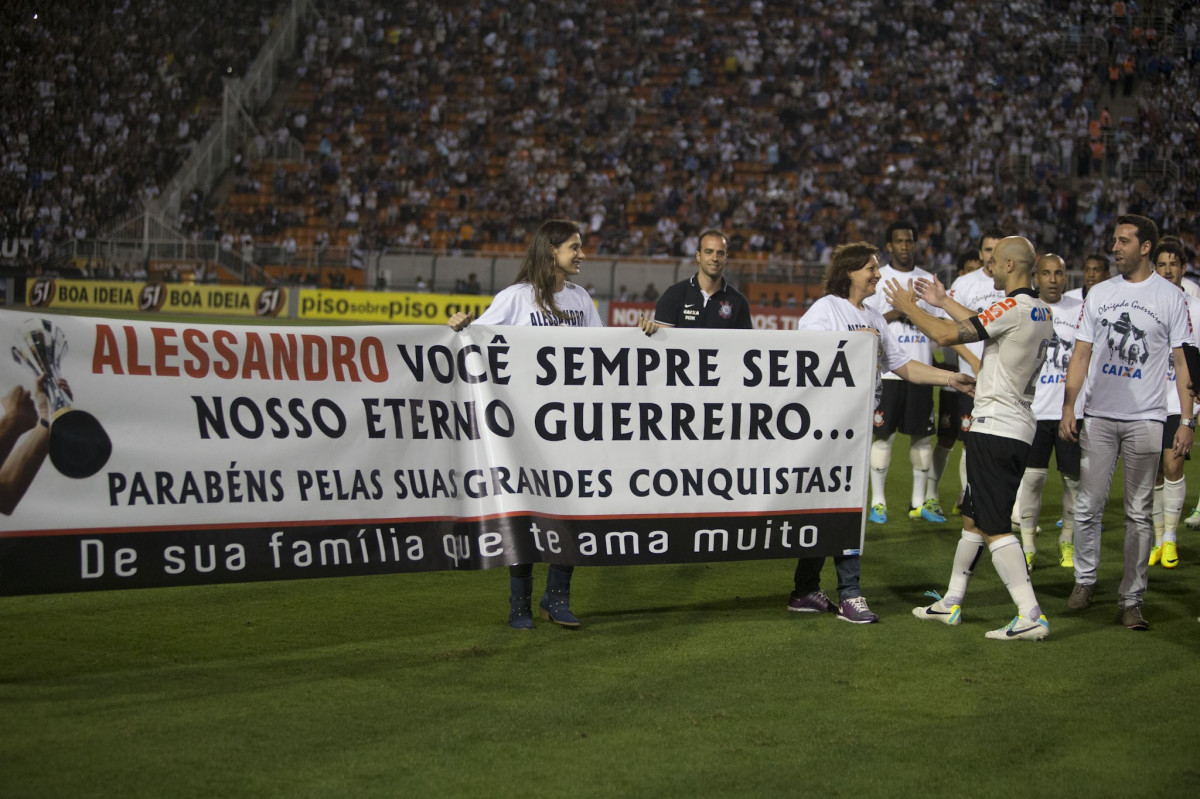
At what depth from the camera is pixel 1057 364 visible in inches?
326

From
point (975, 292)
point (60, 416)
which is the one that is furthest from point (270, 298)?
point (60, 416)

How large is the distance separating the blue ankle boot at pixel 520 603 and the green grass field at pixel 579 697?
0.25 feet

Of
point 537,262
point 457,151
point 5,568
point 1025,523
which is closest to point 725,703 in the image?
point 537,262

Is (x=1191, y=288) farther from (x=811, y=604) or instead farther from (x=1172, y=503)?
(x=811, y=604)

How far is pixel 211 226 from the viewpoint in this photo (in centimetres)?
3456

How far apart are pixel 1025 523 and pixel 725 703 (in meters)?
4.09

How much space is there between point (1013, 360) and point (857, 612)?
1588 mm

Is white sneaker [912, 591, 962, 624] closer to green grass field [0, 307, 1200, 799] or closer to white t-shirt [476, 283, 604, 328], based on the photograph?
green grass field [0, 307, 1200, 799]

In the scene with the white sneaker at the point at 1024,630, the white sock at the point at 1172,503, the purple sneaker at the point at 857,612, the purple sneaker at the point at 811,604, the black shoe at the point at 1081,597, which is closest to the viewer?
the white sneaker at the point at 1024,630

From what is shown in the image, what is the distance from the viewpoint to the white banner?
5.23 metres

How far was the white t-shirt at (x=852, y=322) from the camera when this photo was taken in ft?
22.3

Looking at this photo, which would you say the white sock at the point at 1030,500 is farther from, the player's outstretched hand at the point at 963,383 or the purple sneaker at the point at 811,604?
the purple sneaker at the point at 811,604

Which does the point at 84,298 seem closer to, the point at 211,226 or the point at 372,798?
the point at 211,226

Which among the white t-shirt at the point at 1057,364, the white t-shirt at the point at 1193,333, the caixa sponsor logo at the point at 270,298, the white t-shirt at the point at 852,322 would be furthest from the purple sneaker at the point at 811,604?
the caixa sponsor logo at the point at 270,298
